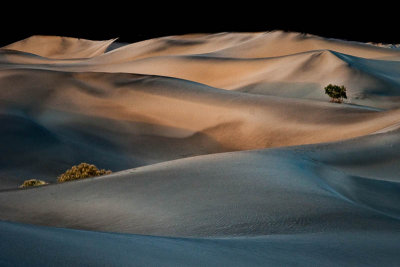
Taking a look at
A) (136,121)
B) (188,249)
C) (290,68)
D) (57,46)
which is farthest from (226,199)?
(57,46)

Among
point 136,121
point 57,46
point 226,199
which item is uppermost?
point 57,46

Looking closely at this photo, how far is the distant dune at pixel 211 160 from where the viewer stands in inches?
276

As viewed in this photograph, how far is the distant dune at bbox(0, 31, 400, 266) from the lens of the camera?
7.02m

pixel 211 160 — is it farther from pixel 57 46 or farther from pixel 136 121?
pixel 57 46

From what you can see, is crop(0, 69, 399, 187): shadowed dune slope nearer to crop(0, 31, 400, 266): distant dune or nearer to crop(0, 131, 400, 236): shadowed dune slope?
crop(0, 31, 400, 266): distant dune

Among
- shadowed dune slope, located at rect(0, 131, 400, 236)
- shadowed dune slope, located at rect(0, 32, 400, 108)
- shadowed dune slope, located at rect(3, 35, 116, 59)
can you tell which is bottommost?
shadowed dune slope, located at rect(0, 131, 400, 236)

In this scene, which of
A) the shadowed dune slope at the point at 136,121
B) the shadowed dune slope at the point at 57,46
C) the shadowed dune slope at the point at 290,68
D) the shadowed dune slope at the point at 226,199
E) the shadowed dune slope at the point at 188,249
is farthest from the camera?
the shadowed dune slope at the point at 57,46

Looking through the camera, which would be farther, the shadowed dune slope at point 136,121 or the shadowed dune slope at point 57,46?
the shadowed dune slope at point 57,46

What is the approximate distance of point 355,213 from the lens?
8.84 m

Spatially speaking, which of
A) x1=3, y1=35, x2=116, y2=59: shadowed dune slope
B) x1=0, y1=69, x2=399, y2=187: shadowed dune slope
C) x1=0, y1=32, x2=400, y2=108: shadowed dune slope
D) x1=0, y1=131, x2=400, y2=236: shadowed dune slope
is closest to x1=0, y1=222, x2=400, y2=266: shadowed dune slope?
x1=0, y1=131, x2=400, y2=236: shadowed dune slope

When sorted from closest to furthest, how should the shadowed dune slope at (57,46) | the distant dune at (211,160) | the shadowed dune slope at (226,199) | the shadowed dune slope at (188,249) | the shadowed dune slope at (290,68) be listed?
the shadowed dune slope at (188,249) → the distant dune at (211,160) → the shadowed dune slope at (226,199) → the shadowed dune slope at (290,68) → the shadowed dune slope at (57,46)

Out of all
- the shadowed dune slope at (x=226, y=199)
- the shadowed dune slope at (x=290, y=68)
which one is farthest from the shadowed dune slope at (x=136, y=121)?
the shadowed dune slope at (x=290, y=68)

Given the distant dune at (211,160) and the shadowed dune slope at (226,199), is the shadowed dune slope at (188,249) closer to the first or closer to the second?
the distant dune at (211,160)

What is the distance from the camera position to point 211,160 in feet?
40.7
